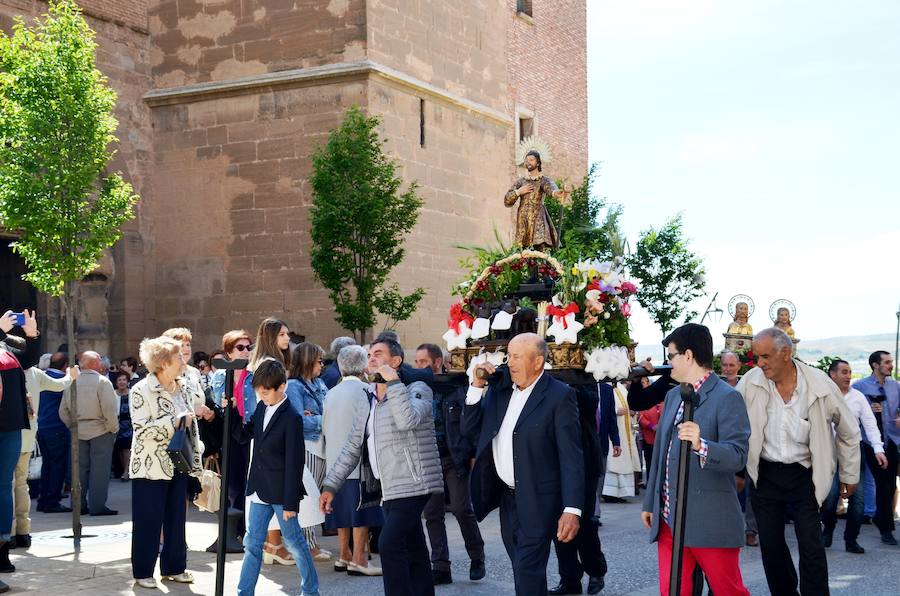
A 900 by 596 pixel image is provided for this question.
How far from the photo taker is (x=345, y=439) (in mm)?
9078

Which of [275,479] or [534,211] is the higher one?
[534,211]

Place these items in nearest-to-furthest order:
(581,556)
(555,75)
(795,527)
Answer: (795,527) < (581,556) < (555,75)

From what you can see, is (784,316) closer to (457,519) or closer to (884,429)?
(884,429)

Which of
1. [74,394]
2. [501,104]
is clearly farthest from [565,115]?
[74,394]

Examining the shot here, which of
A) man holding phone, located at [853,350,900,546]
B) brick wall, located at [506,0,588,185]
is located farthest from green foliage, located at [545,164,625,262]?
man holding phone, located at [853,350,900,546]

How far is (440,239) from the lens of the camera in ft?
69.2

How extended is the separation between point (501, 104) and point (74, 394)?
45.2 ft

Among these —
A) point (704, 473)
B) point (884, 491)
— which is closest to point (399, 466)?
point (704, 473)

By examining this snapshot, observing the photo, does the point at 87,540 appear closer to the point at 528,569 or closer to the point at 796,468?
the point at 528,569

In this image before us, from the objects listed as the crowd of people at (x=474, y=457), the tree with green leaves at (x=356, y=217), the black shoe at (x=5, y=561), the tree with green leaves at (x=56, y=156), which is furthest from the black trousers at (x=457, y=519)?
the tree with green leaves at (x=356, y=217)

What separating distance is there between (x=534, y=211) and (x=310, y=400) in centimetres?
301

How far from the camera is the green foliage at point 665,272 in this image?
92.3 ft

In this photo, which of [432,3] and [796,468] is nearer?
[796,468]

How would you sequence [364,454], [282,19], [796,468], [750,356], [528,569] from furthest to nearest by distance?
[282,19] → [750,356] → [364,454] → [796,468] → [528,569]
